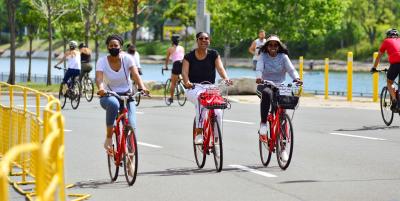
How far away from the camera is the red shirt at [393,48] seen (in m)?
15.8

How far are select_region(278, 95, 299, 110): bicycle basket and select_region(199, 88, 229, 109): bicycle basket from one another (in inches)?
24.0

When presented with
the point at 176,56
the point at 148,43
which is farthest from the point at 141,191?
the point at 148,43

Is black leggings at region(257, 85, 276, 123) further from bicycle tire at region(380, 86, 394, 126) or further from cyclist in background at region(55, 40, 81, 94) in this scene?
cyclist in background at region(55, 40, 81, 94)

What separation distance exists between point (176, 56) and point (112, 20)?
1445 inches

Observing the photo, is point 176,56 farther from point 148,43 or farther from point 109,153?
point 148,43

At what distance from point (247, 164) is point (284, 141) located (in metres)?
0.90

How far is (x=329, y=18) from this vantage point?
6819cm

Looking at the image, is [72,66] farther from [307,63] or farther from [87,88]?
[307,63]

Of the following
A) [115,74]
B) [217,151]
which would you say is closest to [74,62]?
[217,151]

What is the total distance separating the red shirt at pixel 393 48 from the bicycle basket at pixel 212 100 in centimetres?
616

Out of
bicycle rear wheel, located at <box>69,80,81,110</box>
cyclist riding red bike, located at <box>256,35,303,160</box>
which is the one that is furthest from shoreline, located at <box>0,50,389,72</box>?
cyclist riding red bike, located at <box>256,35,303,160</box>

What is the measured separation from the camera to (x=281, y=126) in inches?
415

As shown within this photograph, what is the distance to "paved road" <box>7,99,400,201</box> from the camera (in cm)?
898

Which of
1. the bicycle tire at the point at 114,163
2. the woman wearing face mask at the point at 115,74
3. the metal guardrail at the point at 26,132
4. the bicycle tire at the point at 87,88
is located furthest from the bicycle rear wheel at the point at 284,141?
the bicycle tire at the point at 87,88
